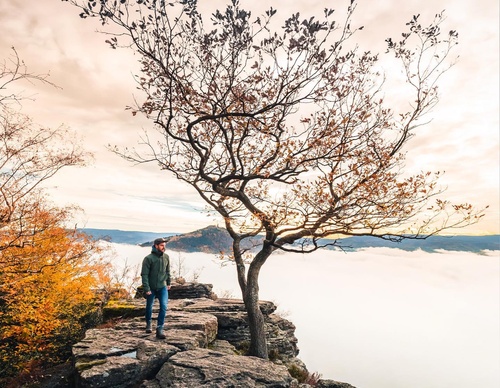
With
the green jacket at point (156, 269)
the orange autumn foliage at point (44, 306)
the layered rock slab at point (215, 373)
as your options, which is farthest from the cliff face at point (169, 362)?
the orange autumn foliage at point (44, 306)

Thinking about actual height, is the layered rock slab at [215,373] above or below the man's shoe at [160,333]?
below

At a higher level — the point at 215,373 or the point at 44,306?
the point at 215,373

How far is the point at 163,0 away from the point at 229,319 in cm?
1560

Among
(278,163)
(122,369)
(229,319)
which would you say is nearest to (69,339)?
(229,319)

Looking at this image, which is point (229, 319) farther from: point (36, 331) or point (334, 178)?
point (36, 331)

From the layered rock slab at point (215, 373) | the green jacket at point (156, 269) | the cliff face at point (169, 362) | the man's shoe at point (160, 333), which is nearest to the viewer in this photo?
the layered rock slab at point (215, 373)

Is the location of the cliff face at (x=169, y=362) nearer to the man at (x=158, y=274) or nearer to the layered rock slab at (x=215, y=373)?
the layered rock slab at (x=215, y=373)

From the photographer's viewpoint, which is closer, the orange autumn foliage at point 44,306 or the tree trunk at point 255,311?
the tree trunk at point 255,311

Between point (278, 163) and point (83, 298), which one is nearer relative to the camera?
point (278, 163)

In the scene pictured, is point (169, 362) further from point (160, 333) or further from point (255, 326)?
point (255, 326)

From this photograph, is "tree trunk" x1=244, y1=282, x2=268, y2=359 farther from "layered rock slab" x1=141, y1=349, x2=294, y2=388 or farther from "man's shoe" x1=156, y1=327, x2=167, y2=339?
"man's shoe" x1=156, y1=327, x2=167, y2=339

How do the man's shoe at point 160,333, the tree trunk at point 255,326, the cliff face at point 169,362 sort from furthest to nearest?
1. the tree trunk at point 255,326
2. the man's shoe at point 160,333
3. the cliff face at point 169,362

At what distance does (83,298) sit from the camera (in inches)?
915

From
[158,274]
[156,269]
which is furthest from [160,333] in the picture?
[156,269]
